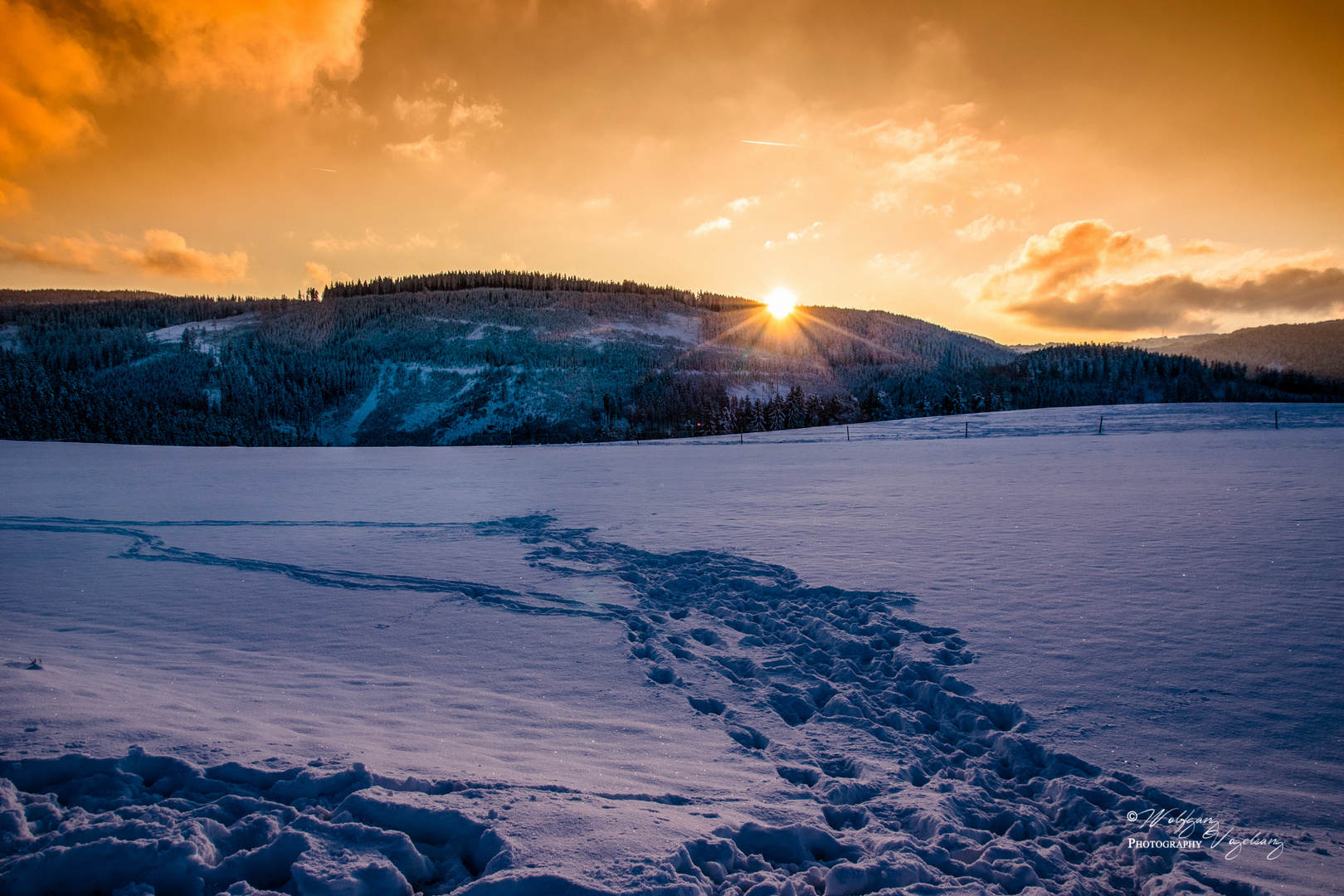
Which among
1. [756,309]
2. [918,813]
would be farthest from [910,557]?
[756,309]

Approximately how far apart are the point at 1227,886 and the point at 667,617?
4873mm

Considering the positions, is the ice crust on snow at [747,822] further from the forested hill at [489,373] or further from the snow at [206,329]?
the snow at [206,329]

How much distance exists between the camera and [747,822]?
122 inches

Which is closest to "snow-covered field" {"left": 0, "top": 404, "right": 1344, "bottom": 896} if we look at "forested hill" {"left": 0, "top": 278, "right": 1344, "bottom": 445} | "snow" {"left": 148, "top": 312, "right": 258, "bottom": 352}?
"forested hill" {"left": 0, "top": 278, "right": 1344, "bottom": 445}

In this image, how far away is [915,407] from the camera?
74625 mm

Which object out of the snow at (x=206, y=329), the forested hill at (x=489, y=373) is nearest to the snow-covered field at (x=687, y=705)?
the forested hill at (x=489, y=373)

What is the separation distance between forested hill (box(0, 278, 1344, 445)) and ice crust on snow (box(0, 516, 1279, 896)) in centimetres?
5454

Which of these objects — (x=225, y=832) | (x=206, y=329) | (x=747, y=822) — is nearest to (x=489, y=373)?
(x=206, y=329)

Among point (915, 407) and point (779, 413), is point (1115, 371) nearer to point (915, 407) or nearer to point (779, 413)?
point (915, 407)

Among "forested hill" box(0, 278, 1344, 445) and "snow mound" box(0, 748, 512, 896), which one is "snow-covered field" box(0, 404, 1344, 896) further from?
"forested hill" box(0, 278, 1344, 445)

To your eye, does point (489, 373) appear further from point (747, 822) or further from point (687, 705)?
point (747, 822)

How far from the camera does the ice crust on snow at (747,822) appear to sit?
244 cm

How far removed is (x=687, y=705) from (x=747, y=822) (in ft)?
5.36

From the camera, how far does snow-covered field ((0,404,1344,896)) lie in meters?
2.74
